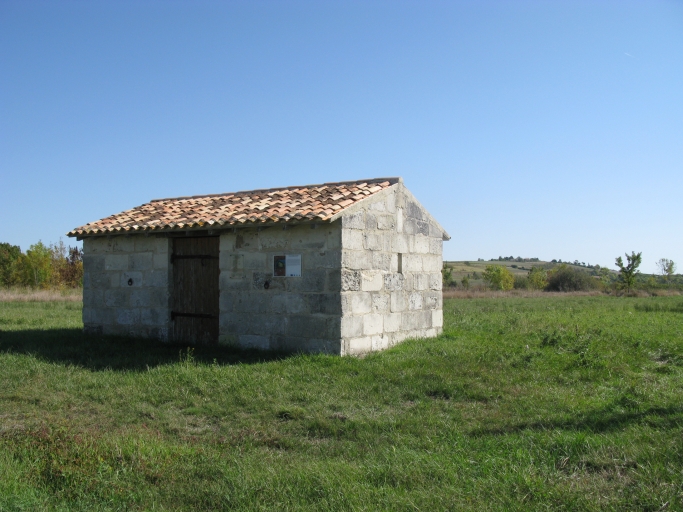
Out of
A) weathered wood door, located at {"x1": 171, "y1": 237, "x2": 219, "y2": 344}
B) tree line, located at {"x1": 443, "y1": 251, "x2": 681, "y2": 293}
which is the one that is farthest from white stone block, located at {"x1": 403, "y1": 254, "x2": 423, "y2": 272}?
tree line, located at {"x1": 443, "y1": 251, "x2": 681, "y2": 293}

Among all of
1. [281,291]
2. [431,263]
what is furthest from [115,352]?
[431,263]

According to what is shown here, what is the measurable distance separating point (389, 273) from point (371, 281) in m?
0.63

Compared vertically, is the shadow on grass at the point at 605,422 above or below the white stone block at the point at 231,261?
below

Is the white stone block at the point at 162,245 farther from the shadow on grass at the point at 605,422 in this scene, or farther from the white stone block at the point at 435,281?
the shadow on grass at the point at 605,422

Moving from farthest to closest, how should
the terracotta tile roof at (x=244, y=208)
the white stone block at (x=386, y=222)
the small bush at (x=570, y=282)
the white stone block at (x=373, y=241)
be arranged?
the small bush at (x=570, y=282) → the white stone block at (x=386, y=222) → the white stone block at (x=373, y=241) → the terracotta tile roof at (x=244, y=208)

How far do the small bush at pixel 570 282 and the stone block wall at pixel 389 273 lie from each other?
111 ft

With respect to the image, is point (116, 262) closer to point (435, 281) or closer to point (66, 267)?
point (435, 281)

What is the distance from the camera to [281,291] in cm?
1003

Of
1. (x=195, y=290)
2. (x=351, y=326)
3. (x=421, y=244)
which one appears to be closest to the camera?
(x=351, y=326)

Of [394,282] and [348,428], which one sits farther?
[394,282]

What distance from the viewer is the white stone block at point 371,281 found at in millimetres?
9930

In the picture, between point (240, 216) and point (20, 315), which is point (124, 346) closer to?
point (240, 216)

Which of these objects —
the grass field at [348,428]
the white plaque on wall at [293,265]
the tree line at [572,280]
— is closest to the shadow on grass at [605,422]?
the grass field at [348,428]

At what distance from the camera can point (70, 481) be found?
4.50m
